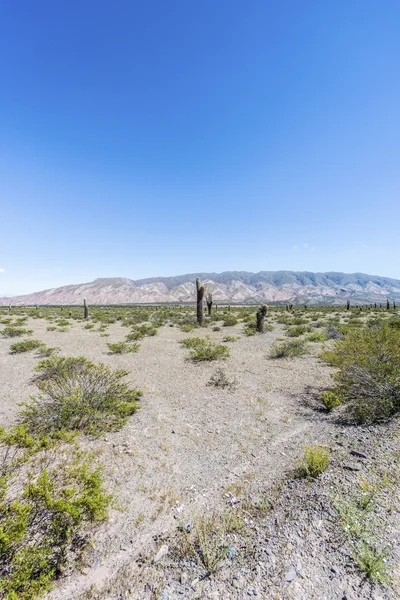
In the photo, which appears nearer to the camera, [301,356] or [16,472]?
[16,472]

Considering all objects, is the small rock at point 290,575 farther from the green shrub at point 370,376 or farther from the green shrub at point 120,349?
the green shrub at point 120,349

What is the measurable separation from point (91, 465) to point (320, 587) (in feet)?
12.4

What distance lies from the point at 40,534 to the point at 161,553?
149cm

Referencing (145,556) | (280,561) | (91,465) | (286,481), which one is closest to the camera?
(280,561)

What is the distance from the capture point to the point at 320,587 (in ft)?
7.67

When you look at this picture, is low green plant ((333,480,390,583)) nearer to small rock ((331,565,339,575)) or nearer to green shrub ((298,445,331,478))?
small rock ((331,565,339,575))

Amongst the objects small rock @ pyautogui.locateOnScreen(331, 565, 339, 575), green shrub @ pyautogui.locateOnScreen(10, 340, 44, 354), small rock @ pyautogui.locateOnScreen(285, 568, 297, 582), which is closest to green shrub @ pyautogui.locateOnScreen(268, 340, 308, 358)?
small rock @ pyautogui.locateOnScreen(331, 565, 339, 575)

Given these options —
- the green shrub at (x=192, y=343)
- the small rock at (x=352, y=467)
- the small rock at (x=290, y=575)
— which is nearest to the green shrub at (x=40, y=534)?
the small rock at (x=290, y=575)

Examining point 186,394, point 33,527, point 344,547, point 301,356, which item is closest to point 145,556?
point 33,527

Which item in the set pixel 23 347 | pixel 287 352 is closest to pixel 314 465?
pixel 287 352

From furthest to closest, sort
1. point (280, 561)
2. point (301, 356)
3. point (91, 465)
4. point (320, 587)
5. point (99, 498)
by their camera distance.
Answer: point (301, 356)
point (91, 465)
point (99, 498)
point (280, 561)
point (320, 587)

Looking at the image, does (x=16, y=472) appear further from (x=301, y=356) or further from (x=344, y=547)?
(x=301, y=356)

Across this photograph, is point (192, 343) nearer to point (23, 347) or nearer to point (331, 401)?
point (331, 401)

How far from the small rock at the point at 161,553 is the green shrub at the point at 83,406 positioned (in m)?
3.17
